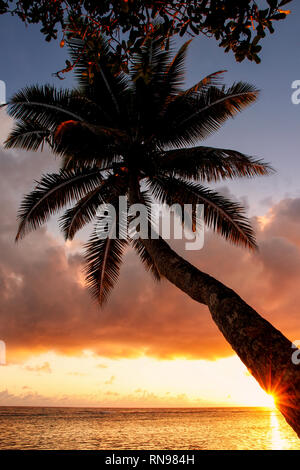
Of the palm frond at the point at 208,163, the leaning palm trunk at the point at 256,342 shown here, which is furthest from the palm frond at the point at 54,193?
the leaning palm trunk at the point at 256,342

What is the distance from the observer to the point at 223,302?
4234mm

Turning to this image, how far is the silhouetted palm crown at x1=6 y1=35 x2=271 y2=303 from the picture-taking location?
920 cm

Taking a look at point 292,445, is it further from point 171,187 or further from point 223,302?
point 223,302

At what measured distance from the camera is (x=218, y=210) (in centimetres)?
909

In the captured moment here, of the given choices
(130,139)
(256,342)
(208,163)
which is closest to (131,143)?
(130,139)

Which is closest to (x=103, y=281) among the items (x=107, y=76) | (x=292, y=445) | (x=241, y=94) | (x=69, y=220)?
(x=69, y=220)

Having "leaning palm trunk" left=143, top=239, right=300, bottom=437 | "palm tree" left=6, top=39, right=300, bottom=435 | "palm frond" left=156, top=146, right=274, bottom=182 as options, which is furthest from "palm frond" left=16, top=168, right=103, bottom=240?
"leaning palm trunk" left=143, top=239, right=300, bottom=437

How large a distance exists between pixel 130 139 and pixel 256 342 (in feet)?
22.4

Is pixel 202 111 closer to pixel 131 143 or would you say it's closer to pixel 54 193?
pixel 131 143

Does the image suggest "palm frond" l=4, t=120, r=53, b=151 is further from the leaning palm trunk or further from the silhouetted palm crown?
the leaning palm trunk

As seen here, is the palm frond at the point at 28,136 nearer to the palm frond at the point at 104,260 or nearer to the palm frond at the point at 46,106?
the palm frond at the point at 46,106

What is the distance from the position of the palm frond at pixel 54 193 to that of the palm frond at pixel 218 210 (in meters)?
2.30
